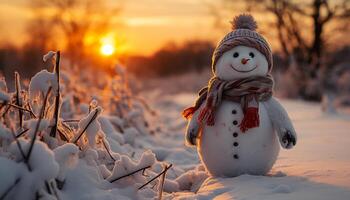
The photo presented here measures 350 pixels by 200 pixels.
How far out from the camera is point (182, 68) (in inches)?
1769

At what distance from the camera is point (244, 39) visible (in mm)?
3357

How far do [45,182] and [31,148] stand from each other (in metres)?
0.17

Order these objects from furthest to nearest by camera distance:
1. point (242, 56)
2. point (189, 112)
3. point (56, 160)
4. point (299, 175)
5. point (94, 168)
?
point (189, 112) → point (242, 56) → point (299, 175) → point (94, 168) → point (56, 160)

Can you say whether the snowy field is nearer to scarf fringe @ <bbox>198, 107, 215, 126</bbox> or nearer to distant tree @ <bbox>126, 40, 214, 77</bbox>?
scarf fringe @ <bbox>198, 107, 215, 126</bbox>

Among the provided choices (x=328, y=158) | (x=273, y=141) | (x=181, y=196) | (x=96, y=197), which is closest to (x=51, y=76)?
(x=96, y=197)

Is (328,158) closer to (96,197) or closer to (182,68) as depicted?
(96,197)

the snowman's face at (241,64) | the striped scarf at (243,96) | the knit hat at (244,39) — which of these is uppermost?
the knit hat at (244,39)

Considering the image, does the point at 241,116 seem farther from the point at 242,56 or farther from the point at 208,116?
the point at 242,56

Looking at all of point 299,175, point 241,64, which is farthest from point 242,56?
point 299,175

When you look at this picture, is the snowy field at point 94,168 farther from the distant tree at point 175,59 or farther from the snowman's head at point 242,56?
the distant tree at point 175,59

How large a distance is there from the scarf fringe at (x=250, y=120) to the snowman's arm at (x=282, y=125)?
0.17m

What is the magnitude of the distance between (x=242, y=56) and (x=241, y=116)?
429 millimetres

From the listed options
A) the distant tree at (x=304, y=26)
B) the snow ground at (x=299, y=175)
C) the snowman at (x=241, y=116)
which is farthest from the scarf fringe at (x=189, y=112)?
the distant tree at (x=304, y=26)

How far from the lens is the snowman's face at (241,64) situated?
3297 mm
